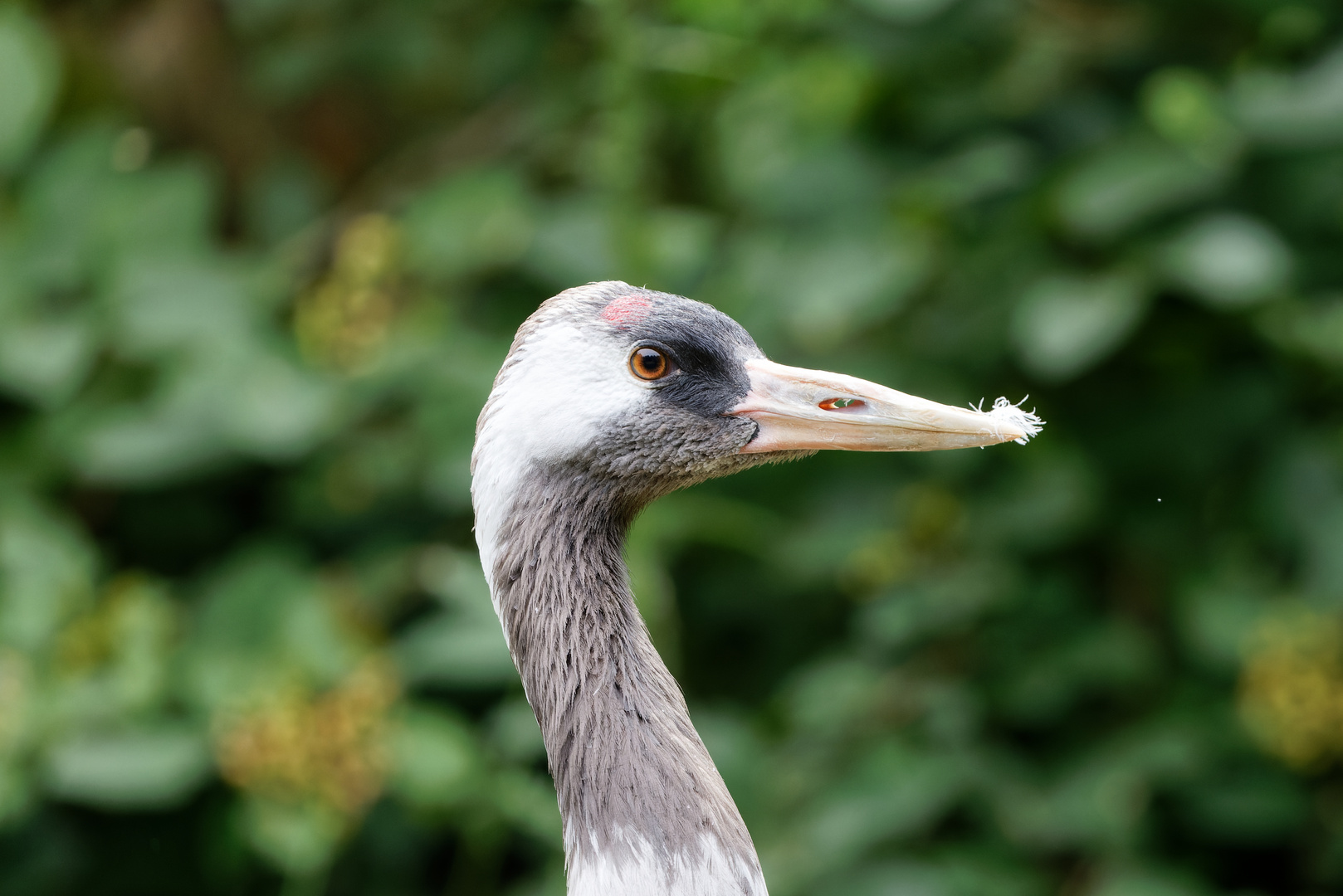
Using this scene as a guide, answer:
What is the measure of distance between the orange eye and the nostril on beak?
0.71 ft

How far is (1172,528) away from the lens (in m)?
3.38

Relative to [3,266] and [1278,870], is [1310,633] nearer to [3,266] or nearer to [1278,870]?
[1278,870]

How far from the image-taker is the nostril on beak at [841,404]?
70.0 inches

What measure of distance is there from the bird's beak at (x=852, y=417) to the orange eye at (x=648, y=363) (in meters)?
0.11

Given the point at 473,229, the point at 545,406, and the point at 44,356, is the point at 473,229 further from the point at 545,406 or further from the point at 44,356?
the point at 545,406

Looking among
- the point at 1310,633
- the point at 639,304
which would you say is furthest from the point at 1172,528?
the point at 639,304

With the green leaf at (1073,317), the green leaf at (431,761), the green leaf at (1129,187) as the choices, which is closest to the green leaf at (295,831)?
the green leaf at (431,761)

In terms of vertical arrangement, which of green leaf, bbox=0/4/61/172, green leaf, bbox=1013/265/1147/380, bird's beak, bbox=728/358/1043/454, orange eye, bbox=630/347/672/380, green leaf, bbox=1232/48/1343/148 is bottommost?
bird's beak, bbox=728/358/1043/454

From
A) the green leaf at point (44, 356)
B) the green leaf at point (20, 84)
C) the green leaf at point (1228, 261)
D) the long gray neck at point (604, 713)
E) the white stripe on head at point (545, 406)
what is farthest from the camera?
the green leaf at point (20, 84)

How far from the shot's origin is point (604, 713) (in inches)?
66.9

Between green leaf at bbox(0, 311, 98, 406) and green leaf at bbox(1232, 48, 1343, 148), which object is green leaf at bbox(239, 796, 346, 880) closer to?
green leaf at bbox(0, 311, 98, 406)

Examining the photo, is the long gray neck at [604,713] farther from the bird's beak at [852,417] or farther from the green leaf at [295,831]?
the green leaf at [295,831]

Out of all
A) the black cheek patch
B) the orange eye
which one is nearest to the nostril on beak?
the black cheek patch

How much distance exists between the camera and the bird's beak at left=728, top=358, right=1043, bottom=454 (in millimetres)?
1724
